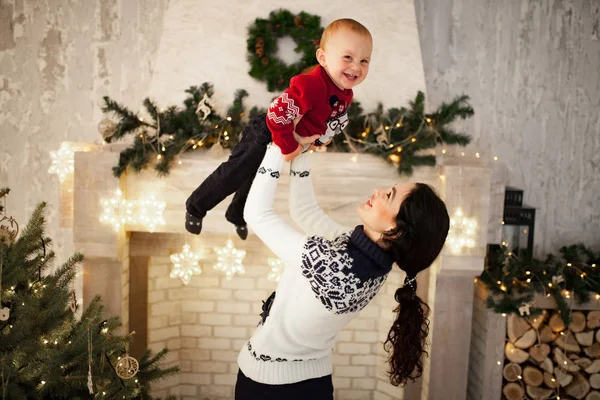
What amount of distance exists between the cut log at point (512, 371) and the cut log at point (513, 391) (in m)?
0.05

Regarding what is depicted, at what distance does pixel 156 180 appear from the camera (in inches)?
114

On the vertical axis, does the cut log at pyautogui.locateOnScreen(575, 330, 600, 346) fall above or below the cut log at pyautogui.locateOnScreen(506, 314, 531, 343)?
below

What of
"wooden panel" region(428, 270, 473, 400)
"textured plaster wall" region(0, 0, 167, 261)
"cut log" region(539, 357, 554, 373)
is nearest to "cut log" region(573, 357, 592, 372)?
"cut log" region(539, 357, 554, 373)

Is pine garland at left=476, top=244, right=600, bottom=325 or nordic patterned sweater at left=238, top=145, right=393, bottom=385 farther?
pine garland at left=476, top=244, right=600, bottom=325

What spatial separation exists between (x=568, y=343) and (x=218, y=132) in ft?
7.34

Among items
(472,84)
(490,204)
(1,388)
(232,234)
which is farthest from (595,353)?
(1,388)

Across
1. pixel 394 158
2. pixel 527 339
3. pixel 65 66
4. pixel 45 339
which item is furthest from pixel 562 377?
pixel 65 66

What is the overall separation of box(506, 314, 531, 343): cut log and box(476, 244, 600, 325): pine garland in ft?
0.37

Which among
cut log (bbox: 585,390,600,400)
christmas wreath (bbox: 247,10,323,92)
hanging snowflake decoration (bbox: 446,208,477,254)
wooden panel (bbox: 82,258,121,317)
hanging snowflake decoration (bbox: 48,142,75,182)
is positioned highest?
christmas wreath (bbox: 247,10,323,92)

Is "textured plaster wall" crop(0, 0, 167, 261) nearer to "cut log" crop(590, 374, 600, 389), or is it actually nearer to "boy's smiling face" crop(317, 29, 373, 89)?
"boy's smiling face" crop(317, 29, 373, 89)

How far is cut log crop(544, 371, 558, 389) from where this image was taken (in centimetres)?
327

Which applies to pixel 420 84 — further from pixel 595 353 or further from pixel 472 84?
pixel 595 353

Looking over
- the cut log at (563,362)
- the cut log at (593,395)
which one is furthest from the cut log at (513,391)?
the cut log at (593,395)

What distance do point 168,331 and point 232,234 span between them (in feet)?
3.11
